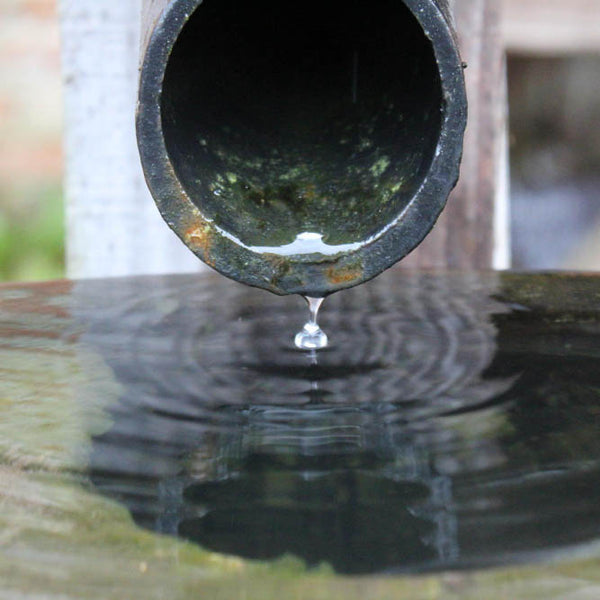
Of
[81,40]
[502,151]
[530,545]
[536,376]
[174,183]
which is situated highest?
[81,40]

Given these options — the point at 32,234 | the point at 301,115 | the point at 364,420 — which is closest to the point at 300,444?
the point at 364,420

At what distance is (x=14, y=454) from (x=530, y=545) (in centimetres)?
70

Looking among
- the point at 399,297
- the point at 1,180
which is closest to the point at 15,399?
the point at 399,297

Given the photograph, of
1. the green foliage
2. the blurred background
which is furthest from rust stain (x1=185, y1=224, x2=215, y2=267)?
the green foliage

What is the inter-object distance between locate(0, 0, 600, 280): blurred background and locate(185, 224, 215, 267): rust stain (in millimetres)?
3038

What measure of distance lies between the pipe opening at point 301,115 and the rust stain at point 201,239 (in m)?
0.04

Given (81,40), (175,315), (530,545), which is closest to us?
(530,545)

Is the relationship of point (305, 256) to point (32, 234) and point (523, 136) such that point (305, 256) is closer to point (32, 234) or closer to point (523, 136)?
point (523, 136)

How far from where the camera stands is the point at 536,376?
192cm

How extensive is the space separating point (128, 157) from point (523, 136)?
7.98 ft

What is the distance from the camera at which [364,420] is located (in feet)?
5.71

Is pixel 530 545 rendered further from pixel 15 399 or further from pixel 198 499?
pixel 15 399

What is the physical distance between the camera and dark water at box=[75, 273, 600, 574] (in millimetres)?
1302

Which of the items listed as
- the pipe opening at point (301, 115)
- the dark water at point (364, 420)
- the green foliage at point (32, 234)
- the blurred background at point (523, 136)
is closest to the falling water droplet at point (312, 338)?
the dark water at point (364, 420)
